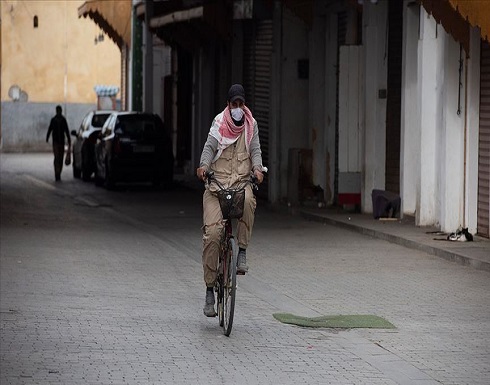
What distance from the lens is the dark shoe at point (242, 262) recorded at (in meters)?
11.1

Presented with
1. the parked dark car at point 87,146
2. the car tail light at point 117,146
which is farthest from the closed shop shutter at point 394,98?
the parked dark car at point 87,146

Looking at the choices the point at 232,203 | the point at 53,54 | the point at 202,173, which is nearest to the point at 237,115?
the point at 202,173

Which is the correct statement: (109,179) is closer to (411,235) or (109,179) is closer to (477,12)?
(411,235)

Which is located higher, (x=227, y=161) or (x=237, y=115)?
(x=237, y=115)

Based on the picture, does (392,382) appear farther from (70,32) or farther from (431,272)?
(70,32)

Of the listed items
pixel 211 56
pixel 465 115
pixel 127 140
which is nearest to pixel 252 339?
pixel 465 115

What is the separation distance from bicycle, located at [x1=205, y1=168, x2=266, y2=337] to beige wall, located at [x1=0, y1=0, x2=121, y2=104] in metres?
45.3

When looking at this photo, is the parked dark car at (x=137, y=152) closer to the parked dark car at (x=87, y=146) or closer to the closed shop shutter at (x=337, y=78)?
the parked dark car at (x=87, y=146)

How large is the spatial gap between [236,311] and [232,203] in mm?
1494

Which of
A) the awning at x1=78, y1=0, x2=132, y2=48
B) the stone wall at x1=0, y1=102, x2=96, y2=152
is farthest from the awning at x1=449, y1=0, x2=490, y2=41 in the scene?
the stone wall at x1=0, y1=102, x2=96, y2=152

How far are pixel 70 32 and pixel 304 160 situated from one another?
32111 mm

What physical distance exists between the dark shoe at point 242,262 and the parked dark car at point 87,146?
23.9 meters

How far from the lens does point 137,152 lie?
32.0 meters

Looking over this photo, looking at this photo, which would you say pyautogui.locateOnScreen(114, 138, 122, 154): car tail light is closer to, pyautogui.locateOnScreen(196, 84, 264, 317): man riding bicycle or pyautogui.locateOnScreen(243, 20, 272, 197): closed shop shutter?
pyautogui.locateOnScreen(243, 20, 272, 197): closed shop shutter
